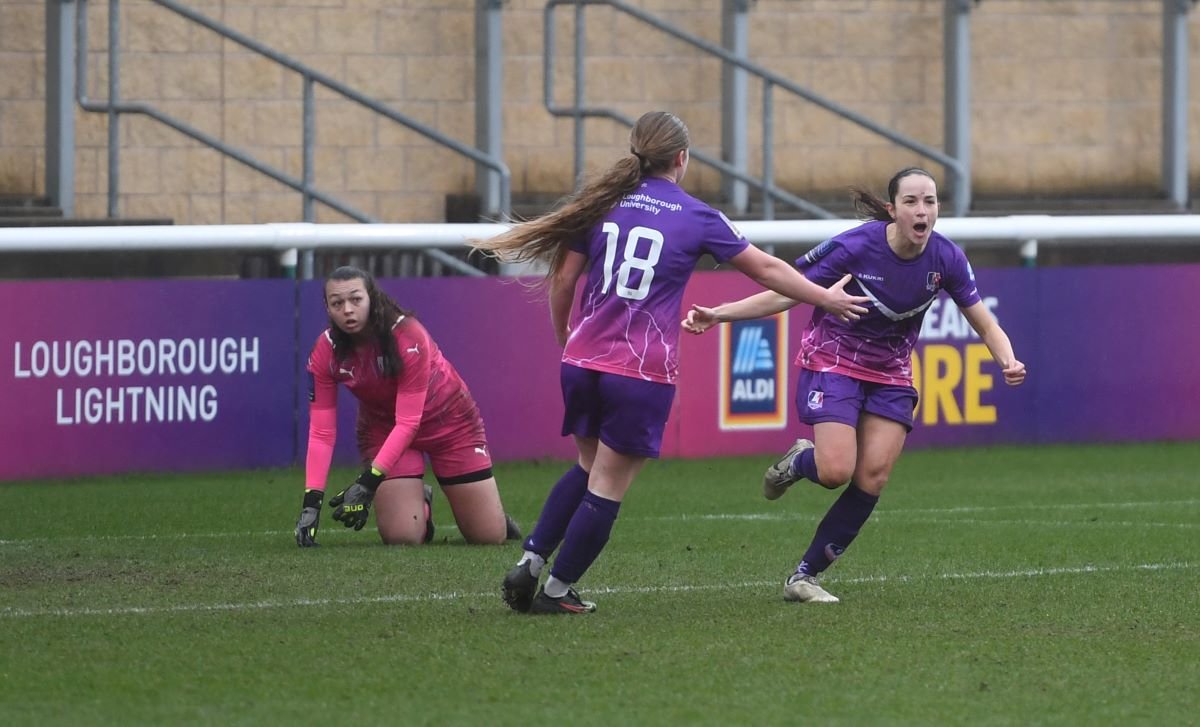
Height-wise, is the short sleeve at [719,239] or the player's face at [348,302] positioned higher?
the short sleeve at [719,239]

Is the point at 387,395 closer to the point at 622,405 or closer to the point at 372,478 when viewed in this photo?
the point at 372,478

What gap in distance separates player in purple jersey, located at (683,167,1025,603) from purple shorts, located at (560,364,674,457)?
0.80 meters

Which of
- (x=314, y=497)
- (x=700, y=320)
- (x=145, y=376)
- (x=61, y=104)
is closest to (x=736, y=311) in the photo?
(x=700, y=320)

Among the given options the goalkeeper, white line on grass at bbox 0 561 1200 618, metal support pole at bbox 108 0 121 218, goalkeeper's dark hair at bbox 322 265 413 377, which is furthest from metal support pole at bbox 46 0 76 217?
white line on grass at bbox 0 561 1200 618

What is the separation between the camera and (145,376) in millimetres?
13109

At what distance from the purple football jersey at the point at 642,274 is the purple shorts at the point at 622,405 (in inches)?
1.3

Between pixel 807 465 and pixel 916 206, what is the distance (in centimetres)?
104

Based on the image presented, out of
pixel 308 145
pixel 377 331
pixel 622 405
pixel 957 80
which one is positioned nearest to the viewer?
pixel 622 405

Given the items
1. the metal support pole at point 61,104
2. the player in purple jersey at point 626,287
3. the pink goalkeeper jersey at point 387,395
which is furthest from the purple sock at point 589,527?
the metal support pole at point 61,104

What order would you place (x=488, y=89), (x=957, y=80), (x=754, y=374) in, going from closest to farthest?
(x=754, y=374) < (x=488, y=89) < (x=957, y=80)

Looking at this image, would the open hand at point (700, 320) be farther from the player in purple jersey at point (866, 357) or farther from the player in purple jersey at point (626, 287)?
the player in purple jersey at point (866, 357)

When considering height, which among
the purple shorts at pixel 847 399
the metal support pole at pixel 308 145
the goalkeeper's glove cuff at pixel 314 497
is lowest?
the goalkeeper's glove cuff at pixel 314 497

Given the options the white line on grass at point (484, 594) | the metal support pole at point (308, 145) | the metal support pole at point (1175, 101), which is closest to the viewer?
the white line on grass at point (484, 594)

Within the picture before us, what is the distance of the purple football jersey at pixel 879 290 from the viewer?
8.07 m
